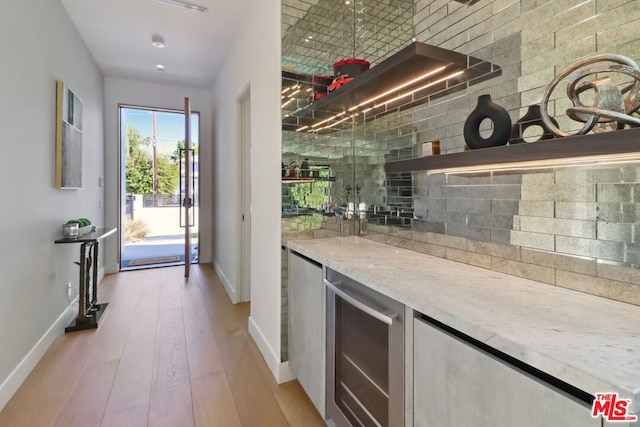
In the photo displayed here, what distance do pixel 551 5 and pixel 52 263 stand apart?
12.0ft

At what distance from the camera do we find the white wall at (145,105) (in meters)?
4.72

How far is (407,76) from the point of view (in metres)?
1.56

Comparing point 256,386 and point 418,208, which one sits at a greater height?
point 418,208

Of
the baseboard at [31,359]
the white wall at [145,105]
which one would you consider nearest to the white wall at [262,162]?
the baseboard at [31,359]

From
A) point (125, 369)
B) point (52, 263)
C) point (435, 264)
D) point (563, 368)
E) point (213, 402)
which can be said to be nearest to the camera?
point (563, 368)

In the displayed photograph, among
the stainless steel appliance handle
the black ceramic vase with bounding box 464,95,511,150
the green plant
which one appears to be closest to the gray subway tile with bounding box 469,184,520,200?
the black ceramic vase with bounding box 464,95,511,150

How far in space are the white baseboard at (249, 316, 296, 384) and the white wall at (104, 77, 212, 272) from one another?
3288mm

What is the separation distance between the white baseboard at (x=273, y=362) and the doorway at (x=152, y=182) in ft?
10.1

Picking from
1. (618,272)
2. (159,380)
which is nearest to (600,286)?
(618,272)

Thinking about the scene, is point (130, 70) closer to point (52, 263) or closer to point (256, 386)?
point (52, 263)

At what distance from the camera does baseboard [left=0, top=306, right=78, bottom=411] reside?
185 centimetres

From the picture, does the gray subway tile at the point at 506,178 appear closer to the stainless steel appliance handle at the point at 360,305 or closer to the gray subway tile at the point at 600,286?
the gray subway tile at the point at 600,286

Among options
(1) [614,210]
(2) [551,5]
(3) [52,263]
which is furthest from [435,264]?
(3) [52,263]

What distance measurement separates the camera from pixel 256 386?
6.59ft
